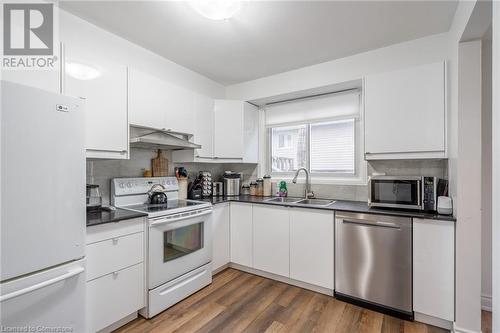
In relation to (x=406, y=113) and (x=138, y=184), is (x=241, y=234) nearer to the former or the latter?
(x=138, y=184)

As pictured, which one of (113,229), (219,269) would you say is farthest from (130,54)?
(219,269)

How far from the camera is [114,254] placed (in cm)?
178

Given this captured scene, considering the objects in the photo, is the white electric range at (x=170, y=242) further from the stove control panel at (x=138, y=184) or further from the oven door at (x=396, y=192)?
the oven door at (x=396, y=192)

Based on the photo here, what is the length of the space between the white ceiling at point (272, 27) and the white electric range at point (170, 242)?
1.40 meters

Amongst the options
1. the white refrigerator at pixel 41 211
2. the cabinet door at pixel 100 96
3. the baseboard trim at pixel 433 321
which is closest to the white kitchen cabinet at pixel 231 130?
the cabinet door at pixel 100 96

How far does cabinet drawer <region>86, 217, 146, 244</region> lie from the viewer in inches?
64.7

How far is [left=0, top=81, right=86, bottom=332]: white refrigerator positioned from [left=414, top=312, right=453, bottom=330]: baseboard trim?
2467 millimetres

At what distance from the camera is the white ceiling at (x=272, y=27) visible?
1817mm

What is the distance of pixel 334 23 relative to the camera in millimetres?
2016

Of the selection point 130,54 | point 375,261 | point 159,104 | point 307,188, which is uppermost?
point 130,54

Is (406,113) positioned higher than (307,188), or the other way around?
(406,113)

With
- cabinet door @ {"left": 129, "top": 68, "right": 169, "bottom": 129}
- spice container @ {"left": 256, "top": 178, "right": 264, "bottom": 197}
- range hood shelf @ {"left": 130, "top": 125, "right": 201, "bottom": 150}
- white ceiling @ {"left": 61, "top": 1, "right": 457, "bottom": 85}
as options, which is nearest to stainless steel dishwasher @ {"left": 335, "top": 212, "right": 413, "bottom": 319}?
spice container @ {"left": 256, "top": 178, "right": 264, "bottom": 197}

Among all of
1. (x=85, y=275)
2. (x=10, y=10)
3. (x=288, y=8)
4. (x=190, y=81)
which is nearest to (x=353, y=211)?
(x=288, y=8)

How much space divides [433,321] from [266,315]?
1325 millimetres
